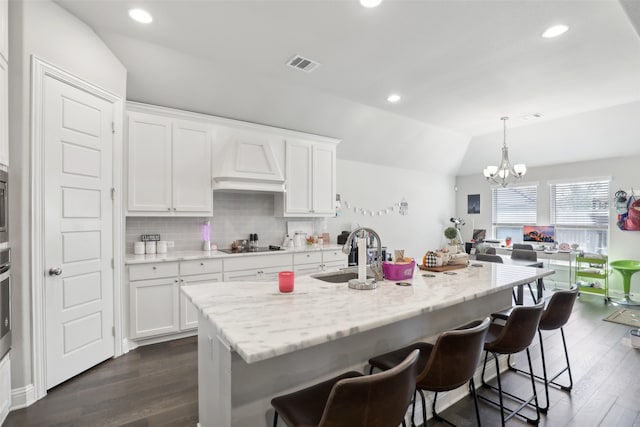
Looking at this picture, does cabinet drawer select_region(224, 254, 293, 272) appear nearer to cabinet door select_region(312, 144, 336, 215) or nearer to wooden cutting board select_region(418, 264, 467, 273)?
cabinet door select_region(312, 144, 336, 215)

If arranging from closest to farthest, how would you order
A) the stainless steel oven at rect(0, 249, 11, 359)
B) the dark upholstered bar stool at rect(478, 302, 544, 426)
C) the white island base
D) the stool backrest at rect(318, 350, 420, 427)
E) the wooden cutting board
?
the stool backrest at rect(318, 350, 420, 427)
the white island base
the dark upholstered bar stool at rect(478, 302, 544, 426)
the stainless steel oven at rect(0, 249, 11, 359)
the wooden cutting board

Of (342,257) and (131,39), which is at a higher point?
(131,39)

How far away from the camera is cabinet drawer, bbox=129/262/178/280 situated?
3.22 m

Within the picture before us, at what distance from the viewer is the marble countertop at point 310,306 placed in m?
1.19

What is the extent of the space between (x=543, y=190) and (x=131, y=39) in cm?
717

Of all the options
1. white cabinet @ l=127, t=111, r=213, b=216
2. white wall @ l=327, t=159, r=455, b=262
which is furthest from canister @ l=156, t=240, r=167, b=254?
white wall @ l=327, t=159, r=455, b=262

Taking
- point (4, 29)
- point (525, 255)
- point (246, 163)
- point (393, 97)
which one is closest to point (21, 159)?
point (4, 29)

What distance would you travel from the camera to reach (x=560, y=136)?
18.1 ft

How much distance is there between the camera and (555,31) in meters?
2.74

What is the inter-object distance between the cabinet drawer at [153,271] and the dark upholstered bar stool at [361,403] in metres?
2.49

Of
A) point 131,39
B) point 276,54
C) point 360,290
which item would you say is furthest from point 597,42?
point 131,39

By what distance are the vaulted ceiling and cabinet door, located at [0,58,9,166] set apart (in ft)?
2.45

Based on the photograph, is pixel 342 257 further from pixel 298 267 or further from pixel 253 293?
pixel 253 293

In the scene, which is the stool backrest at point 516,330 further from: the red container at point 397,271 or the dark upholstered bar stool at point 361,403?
the dark upholstered bar stool at point 361,403
